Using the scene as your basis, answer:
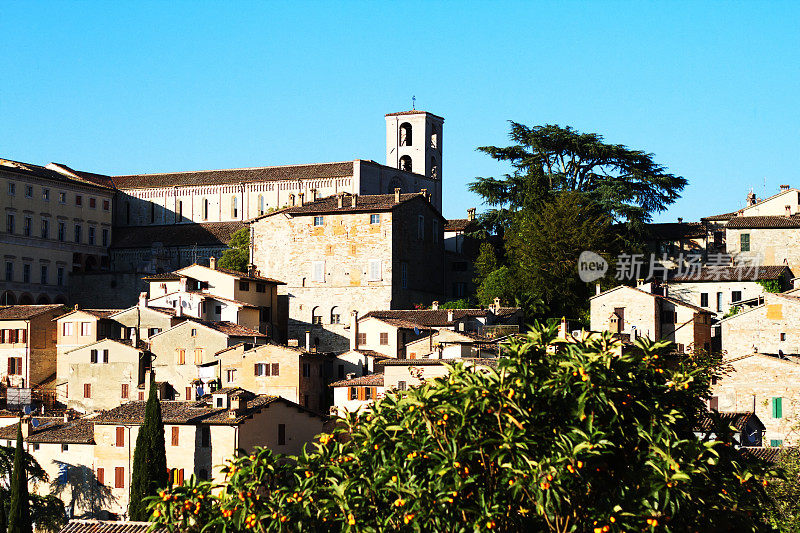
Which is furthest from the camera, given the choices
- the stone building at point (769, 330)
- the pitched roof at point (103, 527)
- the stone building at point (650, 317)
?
the stone building at point (650, 317)

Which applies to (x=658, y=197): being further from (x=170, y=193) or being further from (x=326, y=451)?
(x=326, y=451)

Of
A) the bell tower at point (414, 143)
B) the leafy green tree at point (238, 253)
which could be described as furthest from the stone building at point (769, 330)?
the bell tower at point (414, 143)

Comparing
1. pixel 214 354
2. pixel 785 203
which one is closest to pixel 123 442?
pixel 214 354

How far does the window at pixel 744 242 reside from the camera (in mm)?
53778

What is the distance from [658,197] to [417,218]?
477 inches

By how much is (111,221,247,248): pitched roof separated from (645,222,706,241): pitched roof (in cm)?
2371

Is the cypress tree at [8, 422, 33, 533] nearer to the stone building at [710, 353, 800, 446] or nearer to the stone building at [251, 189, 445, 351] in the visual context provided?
the stone building at [710, 353, 800, 446]

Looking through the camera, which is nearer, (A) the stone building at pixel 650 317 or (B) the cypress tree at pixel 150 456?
(B) the cypress tree at pixel 150 456

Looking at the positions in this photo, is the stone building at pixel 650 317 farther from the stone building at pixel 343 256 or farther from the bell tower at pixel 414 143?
the bell tower at pixel 414 143

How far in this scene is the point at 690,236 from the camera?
60312mm

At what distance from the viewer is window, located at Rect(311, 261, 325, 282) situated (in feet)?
182

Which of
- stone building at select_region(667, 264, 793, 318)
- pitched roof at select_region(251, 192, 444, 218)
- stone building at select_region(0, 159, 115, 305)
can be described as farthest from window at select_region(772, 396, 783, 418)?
stone building at select_region(0, 159, 115, 305)

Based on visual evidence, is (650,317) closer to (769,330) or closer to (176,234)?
(769,330)

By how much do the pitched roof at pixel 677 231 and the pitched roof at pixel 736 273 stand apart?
7397 millimetres
